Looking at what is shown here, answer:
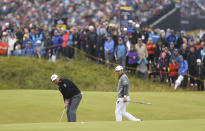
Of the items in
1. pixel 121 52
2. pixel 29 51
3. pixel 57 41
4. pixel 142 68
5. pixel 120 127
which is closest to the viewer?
pixel 120 127

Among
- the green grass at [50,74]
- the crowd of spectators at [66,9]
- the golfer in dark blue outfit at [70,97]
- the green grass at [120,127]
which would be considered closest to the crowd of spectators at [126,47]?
the green grass at [50,74]

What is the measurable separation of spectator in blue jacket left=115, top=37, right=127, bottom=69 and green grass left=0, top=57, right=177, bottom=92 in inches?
38.6

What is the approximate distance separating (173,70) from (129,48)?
2438 millimetres

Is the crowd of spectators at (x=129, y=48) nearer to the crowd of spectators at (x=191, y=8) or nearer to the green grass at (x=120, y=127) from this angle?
the green grass at (x=120, y=127)

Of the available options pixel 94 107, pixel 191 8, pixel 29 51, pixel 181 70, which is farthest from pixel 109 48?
pixel 191 8

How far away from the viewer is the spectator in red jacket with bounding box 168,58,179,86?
2616 centimetres

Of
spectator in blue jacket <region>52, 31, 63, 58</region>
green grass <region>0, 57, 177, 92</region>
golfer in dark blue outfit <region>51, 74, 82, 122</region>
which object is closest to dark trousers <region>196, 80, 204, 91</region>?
green grass <region>0, 57, 177, 92</region>

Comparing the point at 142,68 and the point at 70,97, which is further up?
the point at 142,68

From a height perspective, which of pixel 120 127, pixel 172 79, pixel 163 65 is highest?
pixel 163 65

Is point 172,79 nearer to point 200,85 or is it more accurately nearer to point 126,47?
point 200,85

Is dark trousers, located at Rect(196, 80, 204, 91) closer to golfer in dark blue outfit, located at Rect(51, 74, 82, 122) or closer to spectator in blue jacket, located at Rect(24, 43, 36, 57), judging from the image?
spectator in blue jacket, located at Rect(24, 43, 36, 57)

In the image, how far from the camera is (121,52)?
2628 cm

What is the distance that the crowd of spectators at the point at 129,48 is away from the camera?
26312 millimetres

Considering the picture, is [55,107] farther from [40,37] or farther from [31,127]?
[40,37]
